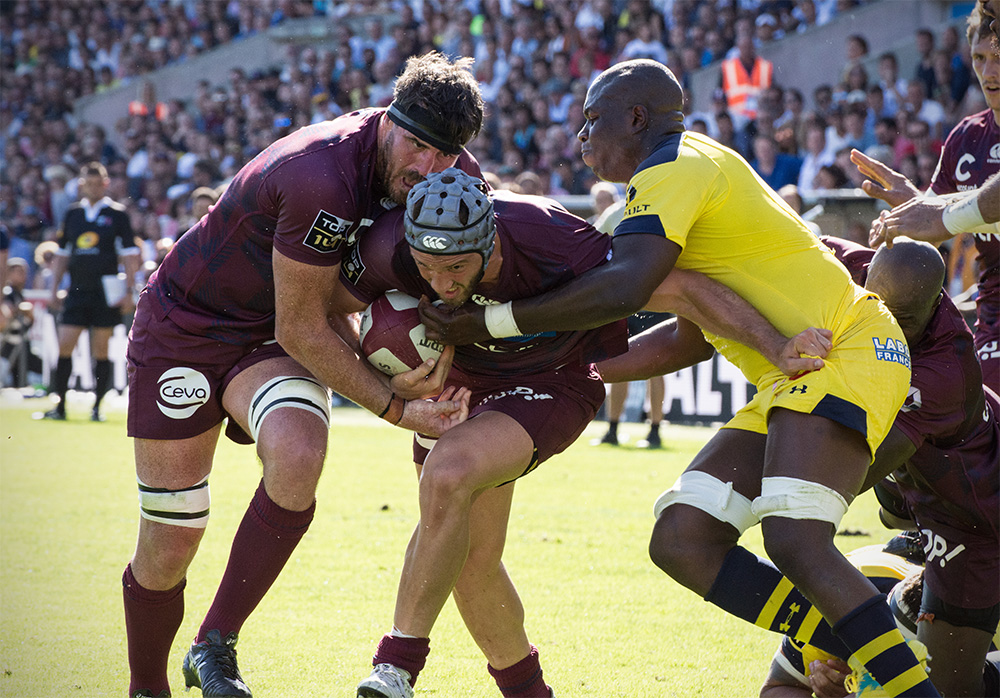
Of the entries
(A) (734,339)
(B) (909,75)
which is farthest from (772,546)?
(B) (909,75)

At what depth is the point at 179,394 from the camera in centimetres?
431

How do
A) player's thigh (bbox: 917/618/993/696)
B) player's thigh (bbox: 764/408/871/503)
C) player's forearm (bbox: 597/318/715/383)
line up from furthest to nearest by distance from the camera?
player's forearm (bbox: 597/318/715/383) < player's thigh (bbox: 917/618/993/696) < player's thigh (bbox: 764/408/871/503)

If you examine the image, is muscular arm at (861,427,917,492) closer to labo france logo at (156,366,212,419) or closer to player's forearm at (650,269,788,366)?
player's forearm at (650,269,788,366)

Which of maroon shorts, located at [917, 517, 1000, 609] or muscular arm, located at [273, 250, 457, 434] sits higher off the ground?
muscular arm, located at [273, 250, 457, 434]

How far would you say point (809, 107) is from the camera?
53.2 ft

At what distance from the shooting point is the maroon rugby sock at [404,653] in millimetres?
3668

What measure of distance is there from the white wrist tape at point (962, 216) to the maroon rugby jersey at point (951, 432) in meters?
0.35

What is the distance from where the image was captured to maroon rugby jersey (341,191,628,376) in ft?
12.9

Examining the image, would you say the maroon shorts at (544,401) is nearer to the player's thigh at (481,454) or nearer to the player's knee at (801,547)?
the player's thigh at (481,454)

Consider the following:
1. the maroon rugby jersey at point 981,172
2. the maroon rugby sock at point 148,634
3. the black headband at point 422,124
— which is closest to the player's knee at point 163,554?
the maroon rugby sock at point 148,634

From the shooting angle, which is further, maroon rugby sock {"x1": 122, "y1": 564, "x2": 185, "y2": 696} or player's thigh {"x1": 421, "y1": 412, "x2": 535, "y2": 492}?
maroon rugby sock {"x1": 122, "y1": 564, "x2": 185, "y2": 696}

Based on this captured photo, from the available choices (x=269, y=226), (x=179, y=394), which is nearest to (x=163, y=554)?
(x=179, y=394)

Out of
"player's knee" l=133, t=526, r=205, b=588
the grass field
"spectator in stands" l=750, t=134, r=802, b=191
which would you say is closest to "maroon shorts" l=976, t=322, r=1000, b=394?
the grass field

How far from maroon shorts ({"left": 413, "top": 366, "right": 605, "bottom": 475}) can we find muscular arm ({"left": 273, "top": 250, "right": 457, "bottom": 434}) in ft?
0.72
